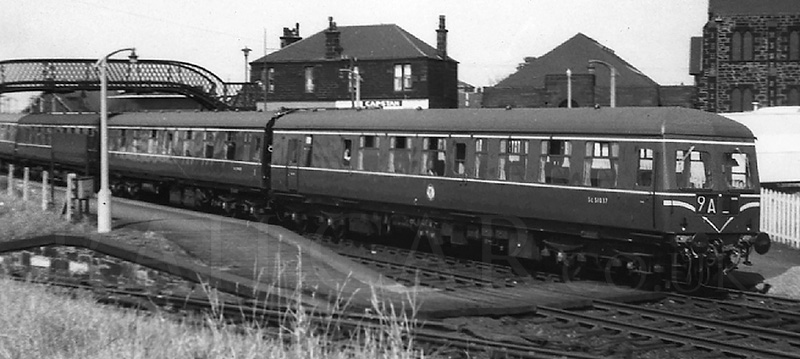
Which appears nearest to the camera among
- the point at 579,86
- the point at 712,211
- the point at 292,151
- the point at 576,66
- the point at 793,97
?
the point at 712,211

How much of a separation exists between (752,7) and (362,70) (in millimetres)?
20957

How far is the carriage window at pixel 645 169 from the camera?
685 inches

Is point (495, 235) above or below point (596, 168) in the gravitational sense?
below

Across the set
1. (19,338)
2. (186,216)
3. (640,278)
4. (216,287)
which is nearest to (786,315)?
(640,278)

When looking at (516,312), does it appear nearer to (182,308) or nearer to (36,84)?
(182,308)

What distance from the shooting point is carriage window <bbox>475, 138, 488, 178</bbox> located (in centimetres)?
2064

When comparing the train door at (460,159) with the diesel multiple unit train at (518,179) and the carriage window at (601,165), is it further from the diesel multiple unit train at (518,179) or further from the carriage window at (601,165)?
the carriage window at (601,165)

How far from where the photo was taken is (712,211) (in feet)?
57.8

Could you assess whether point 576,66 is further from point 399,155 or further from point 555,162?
point 555,162

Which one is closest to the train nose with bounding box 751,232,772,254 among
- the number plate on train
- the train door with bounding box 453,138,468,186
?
the number plate on train

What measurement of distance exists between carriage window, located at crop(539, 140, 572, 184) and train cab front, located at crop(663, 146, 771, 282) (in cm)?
222

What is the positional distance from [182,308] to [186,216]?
10828 mm

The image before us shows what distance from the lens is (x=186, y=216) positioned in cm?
2583

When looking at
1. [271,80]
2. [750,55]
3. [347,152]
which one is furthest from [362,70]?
[347,152]
